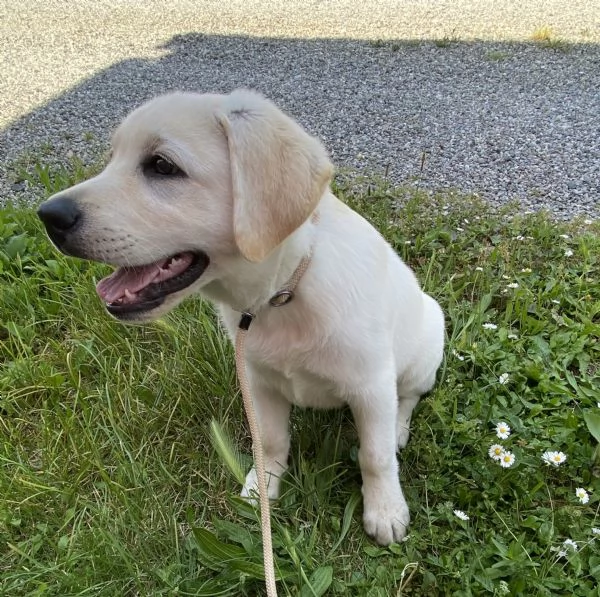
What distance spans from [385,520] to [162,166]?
141 centimetres

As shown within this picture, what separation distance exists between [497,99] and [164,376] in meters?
4.45

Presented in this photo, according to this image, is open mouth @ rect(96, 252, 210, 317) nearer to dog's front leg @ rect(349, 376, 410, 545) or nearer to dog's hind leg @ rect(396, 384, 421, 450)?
dog's front leg @ rect(349, 376, 410, 545)

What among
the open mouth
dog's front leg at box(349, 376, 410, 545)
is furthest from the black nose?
dog's front leg at box(349, 376, 410, 545)

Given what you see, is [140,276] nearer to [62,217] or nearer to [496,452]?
[62,217]

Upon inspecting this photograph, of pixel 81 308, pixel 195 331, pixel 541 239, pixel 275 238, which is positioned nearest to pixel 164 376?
pixel 195 331

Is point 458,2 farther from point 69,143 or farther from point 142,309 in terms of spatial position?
point 142,309

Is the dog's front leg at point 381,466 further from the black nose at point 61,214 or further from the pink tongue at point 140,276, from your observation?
the black nose at point 61,214

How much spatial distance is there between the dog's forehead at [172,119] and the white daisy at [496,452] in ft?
4.88

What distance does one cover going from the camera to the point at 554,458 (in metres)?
2.18

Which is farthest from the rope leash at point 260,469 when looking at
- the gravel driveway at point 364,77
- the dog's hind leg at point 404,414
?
the gravel driveway at point 364,77

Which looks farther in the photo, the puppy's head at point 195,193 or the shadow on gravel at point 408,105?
the shadow on gravel at point 408,105

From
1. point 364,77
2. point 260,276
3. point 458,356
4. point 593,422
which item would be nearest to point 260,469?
point 260,276

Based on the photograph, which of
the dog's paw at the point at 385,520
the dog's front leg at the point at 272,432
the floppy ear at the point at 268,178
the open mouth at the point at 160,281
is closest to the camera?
the floppy ear at the point at 268,178

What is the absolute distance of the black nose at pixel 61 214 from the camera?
1.56 m
